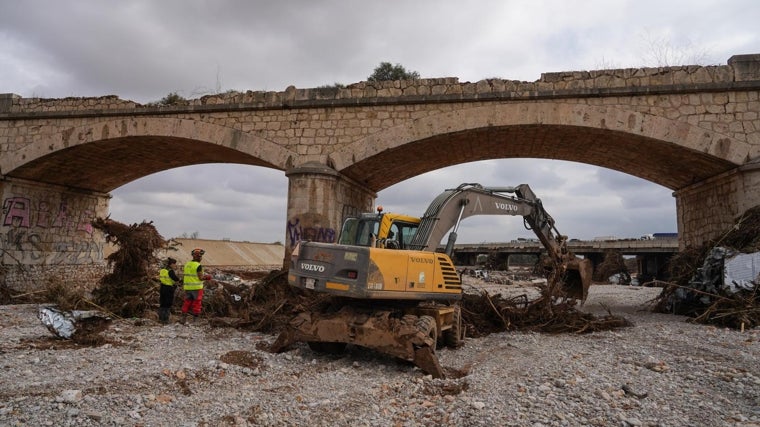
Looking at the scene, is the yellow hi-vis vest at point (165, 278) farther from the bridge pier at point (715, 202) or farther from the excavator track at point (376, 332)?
the bridge pier at point (715, 202)

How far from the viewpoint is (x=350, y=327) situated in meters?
5.56

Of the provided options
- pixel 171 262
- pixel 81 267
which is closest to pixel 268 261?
pixel 81 267

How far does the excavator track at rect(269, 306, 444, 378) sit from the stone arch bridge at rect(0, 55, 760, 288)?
14.1 ft

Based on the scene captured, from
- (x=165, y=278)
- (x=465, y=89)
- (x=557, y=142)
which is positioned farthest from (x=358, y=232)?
(x=557, y=142)

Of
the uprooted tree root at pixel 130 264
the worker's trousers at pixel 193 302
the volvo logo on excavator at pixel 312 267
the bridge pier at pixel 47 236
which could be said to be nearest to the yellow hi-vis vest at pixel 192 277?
the worker's trousers at pixel 193 302

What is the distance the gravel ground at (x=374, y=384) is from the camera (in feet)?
12.6

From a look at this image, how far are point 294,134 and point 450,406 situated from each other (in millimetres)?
7814

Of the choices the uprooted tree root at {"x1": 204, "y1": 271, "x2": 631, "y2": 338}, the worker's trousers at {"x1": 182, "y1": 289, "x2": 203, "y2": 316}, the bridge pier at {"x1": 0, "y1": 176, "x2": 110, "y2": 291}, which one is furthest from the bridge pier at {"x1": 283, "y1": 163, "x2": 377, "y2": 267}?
the bridge pier at {"x1": 0, "y1": 176, "x2": 110, "y2": 291}

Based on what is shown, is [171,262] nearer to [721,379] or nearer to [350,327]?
[350,327]

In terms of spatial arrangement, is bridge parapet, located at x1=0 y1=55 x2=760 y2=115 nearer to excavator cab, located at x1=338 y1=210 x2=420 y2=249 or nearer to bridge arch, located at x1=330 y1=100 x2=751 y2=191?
bridge arch, located at x1=330 y1=100 x2=751 y2=191

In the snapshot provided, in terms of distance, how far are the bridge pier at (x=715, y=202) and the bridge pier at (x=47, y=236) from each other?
14322mm

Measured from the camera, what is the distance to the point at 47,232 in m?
13.5

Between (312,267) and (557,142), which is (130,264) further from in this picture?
(557,142)

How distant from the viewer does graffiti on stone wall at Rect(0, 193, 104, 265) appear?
12547 millimetres
